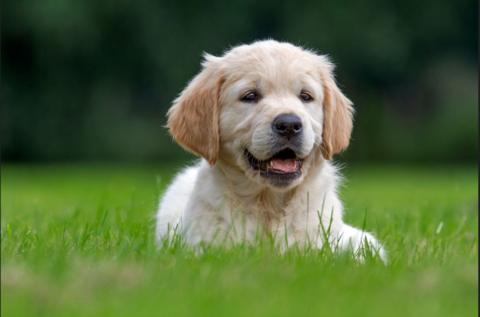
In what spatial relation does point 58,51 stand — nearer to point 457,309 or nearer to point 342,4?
point 342,4

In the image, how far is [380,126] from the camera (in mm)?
27094

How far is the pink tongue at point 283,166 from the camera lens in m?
5.85

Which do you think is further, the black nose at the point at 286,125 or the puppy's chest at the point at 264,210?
the puppy's chest at the point at 264,210

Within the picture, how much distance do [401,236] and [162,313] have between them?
3.22m

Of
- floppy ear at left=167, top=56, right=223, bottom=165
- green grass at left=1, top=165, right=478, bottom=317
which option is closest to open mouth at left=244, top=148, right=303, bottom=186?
floppy ear at left=167, top=56, right=223, bottom=165

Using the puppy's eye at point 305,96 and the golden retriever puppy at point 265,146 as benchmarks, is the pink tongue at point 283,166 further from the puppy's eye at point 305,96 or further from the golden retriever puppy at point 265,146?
the puppy's eye at point 305,96

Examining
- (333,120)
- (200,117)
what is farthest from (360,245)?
(200,117)

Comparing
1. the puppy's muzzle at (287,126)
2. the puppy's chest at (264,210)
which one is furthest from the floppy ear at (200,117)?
the puppy's muzzle at (287,126)

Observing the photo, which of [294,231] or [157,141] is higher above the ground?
[294,231]

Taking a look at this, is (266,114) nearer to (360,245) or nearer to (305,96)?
(305,96)

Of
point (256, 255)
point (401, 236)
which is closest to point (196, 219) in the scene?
point (256, 255)

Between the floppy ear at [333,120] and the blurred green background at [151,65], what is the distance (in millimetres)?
18509

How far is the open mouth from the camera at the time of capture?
228 inches

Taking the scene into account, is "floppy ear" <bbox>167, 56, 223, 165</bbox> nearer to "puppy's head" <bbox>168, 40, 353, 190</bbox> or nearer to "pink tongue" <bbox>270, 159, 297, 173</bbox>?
"puppy's head" <bbox>168, 40, 353, 190</bbox>
